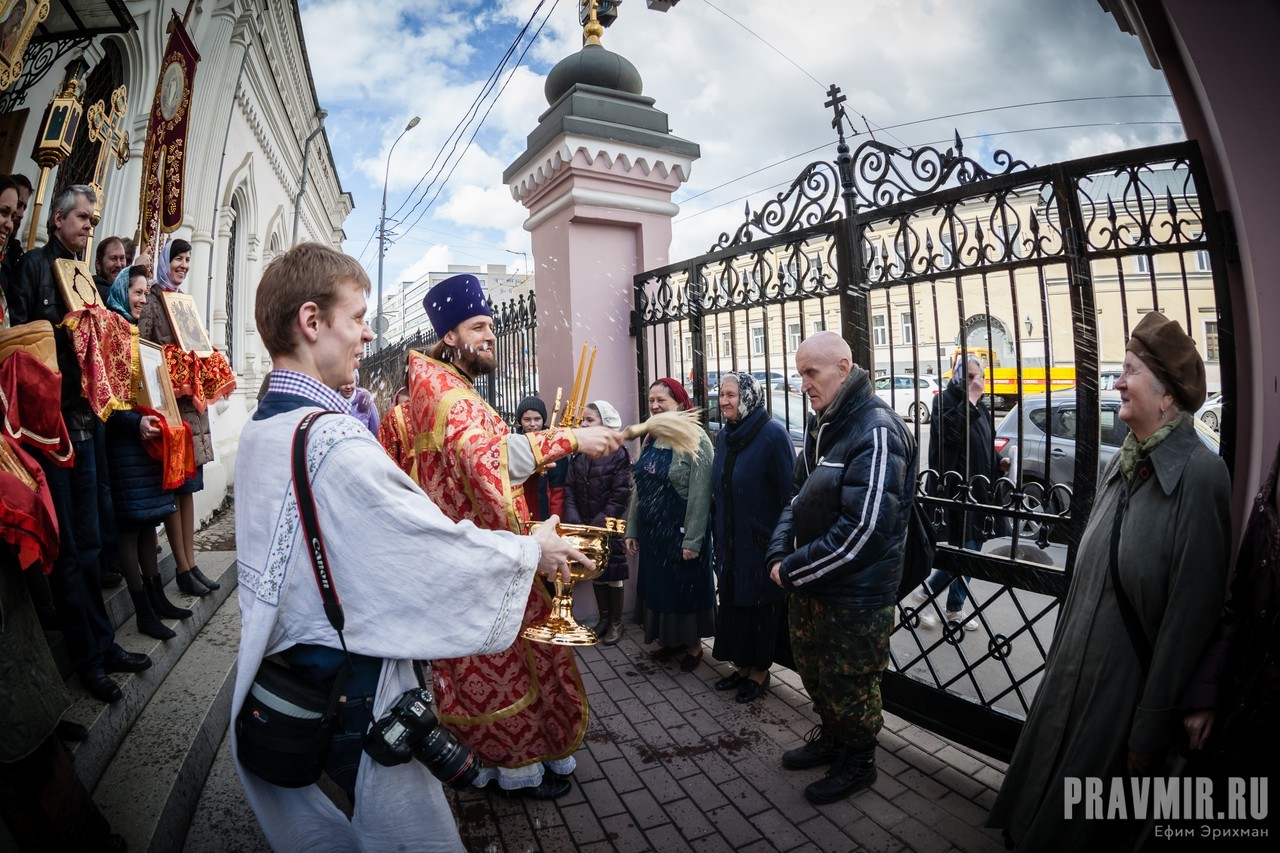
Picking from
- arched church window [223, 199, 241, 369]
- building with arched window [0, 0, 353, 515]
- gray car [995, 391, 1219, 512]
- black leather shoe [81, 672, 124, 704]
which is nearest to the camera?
black leather shoe [81, 672, 124, 704]

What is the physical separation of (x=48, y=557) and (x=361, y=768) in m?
1.47

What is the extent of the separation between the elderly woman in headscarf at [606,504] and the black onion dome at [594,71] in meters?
3.05

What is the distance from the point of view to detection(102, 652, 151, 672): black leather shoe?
Result: 9.64ft

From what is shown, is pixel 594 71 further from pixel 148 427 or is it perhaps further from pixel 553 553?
pixel 553 553

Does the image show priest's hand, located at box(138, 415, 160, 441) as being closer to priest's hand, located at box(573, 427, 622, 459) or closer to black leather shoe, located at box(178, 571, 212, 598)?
black leather shoe, located at box(178, 571, 212, 598)

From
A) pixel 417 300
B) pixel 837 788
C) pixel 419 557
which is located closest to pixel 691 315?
pixel 837 788

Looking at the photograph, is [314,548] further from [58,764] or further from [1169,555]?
[1169,555]

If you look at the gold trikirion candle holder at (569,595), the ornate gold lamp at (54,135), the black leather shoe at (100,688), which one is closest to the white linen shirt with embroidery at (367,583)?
the gold trikirion candle holder at (569,595)

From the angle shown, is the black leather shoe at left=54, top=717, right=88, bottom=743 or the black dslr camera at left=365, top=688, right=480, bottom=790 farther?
the black leather shoe at left=54, top=717, right=88, bottom=743

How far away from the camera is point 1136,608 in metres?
2.10

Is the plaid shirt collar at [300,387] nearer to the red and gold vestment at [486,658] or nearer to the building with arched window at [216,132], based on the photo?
the red and gold vestment at [486,658]

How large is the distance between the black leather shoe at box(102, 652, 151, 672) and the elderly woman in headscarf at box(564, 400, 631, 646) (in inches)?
104
